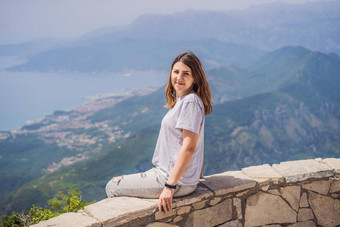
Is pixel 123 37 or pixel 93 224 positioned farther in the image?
pixel 123 37

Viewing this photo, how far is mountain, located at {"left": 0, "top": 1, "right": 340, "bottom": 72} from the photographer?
543 feet

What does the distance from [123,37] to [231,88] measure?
102 metres

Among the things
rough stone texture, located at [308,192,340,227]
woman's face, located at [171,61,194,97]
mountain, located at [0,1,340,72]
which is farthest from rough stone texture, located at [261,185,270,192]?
mountain, located at [0,1,340,72]

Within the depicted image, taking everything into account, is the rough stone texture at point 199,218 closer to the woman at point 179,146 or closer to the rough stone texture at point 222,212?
the rough stone texture at point 222,212

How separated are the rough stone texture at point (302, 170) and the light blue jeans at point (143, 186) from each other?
3.33 feet

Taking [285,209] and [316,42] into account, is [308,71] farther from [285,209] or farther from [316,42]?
[285,209]

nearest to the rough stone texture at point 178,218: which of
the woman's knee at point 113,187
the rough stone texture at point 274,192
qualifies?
the woman's knee at point 113,187

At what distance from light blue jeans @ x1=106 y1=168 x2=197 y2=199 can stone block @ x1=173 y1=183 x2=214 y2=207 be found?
38 mm

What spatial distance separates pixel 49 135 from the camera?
86.9 metres

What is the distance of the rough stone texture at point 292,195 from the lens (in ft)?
9.52

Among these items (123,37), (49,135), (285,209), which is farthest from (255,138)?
(123,37)

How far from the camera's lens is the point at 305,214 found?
3002 mm

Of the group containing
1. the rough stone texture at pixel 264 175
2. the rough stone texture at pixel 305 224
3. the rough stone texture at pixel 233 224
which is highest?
the rough stone texture at pixel 264 175

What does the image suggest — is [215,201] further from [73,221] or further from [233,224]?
[73,221]
